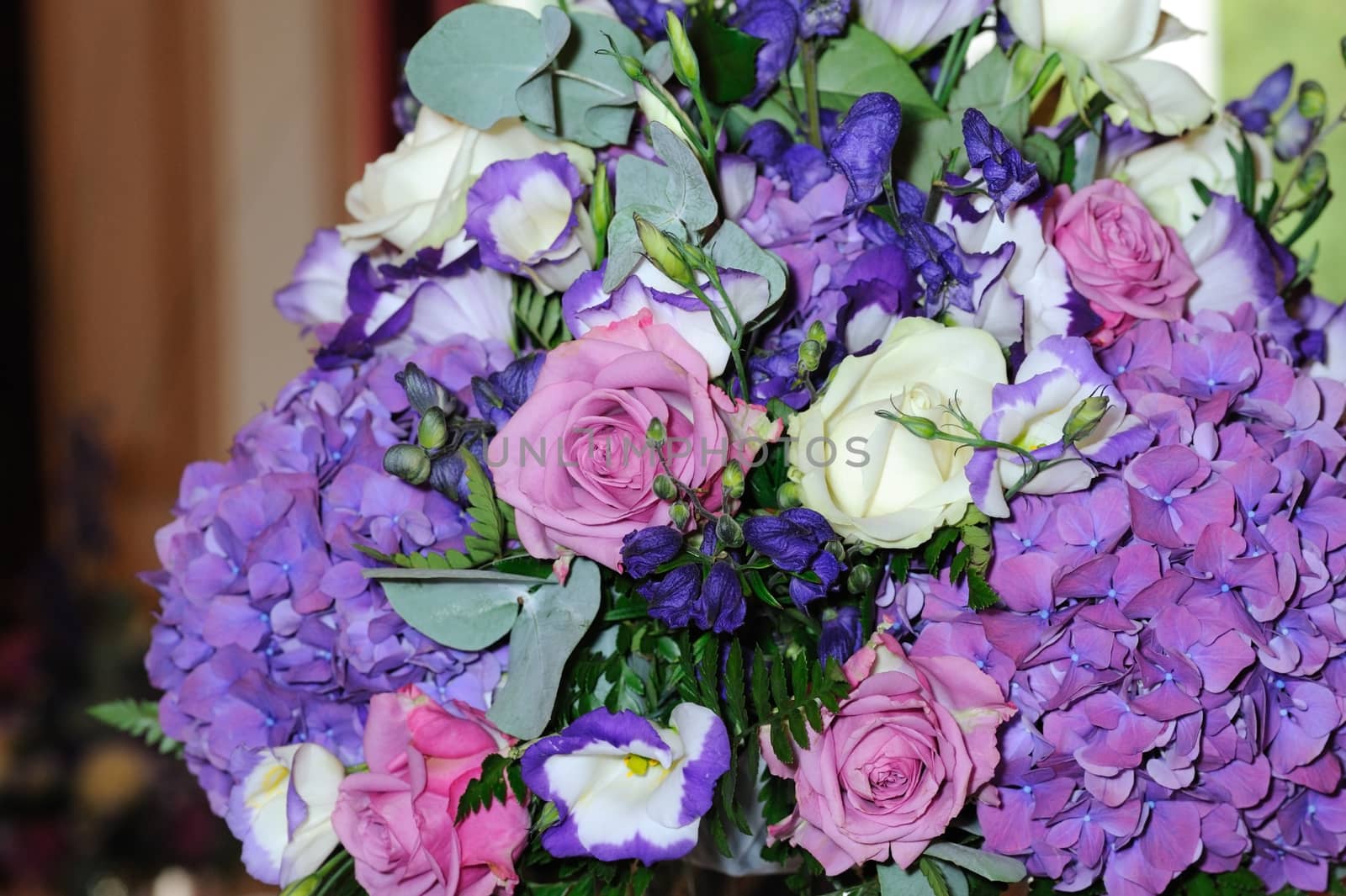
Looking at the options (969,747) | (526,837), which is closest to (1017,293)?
(969,747)

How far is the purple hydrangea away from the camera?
1.53ft

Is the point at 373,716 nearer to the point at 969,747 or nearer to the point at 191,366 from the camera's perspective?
the point at 969,747

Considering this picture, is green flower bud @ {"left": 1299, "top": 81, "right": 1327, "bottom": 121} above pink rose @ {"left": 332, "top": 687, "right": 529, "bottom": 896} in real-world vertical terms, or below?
above

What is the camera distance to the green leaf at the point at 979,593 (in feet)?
1.30

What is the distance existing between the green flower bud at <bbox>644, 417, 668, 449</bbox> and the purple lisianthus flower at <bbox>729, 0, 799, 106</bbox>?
7.9 inches

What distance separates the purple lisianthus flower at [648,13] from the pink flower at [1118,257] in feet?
0.64

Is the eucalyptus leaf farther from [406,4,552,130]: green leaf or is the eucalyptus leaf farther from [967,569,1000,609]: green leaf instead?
[406,4,552,130]: green leaf

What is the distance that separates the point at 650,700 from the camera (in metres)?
0.46

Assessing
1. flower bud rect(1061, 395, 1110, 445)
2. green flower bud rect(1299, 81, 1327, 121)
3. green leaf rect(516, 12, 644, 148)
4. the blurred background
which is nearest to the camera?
flower bud rect(1061, 395, 1110, 445)

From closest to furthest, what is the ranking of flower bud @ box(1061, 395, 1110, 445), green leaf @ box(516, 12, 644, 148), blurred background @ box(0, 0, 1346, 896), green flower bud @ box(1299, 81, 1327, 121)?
flower bud @ box(1061, 395, 1110, 445), green leaf @ box(516, 12, 644, 148), green flower bud @ box(1299, 81, 1327, 121), blurred background @ box(0, 0, 1346, 896)

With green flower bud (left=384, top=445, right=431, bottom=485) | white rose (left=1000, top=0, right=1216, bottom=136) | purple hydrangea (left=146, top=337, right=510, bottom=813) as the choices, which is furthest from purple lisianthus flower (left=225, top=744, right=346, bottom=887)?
white rose (left=1000, top=0, right=1216, bottom=136)

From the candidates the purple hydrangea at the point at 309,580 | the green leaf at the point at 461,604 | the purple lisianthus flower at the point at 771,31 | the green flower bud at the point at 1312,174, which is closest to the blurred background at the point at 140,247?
the purple hydrangea at the point at 309,580

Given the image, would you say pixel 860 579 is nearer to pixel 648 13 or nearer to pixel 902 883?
pixel 902 883

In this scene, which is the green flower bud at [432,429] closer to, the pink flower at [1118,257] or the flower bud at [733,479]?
the flower bud at [733,479]
